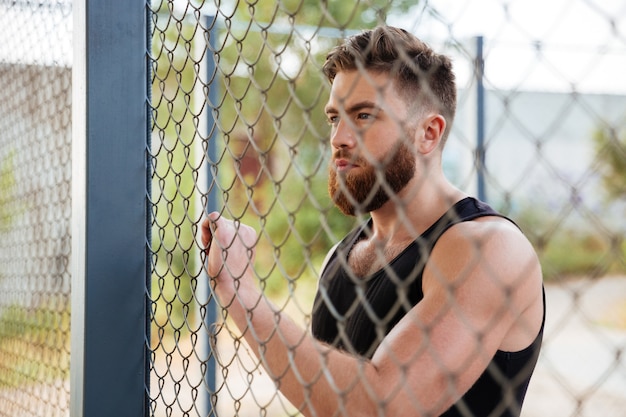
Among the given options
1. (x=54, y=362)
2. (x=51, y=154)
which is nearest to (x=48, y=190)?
(x=51, y=154)

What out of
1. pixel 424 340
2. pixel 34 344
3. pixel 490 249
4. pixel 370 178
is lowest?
pixel 34 344

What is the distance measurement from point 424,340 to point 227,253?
0.45m

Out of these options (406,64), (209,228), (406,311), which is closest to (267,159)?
(209,228)

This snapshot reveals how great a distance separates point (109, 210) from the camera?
5.37 feet

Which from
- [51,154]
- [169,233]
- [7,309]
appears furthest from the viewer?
[169,233]

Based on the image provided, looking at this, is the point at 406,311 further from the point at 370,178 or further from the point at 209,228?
the point at 209,228

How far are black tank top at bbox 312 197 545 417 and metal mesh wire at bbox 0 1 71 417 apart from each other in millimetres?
668

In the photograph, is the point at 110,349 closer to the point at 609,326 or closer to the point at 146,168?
the point at 146,168

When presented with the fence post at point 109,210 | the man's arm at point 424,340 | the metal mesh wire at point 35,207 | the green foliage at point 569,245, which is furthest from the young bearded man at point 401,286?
the metal mesh wire at point 35,207

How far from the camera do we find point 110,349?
5.33 feet

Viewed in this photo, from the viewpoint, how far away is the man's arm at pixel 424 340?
1189 mm

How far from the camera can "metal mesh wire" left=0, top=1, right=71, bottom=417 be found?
1.98m

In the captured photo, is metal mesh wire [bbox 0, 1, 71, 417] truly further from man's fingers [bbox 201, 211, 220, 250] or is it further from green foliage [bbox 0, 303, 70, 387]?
man's fingers [bbox 201, 211, 220, 250]

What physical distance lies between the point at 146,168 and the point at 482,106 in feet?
10.5
